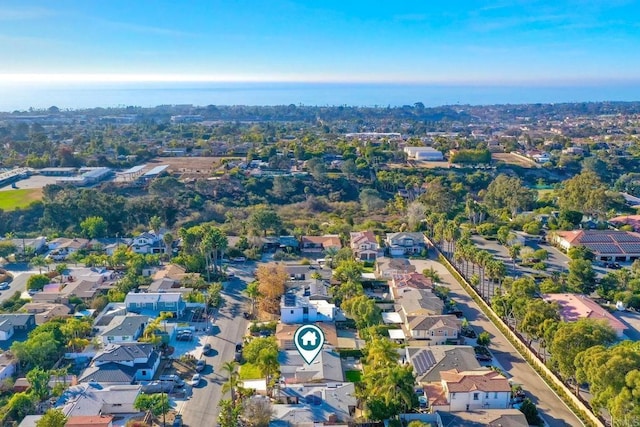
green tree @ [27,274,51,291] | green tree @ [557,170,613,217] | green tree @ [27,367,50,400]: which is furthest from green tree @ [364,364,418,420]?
green tree @ [557,170,613,217]

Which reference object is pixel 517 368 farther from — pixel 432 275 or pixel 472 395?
pixel 432 275

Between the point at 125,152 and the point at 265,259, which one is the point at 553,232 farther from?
the point at 125,152

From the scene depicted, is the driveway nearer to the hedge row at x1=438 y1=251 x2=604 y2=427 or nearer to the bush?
the hedge row at x1=438 y1=251 x2=604 y2=427

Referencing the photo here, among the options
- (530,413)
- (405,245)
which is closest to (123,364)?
(530,413)

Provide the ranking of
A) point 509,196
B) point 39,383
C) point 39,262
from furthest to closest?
point 509,196
point 39,262
point 39,383

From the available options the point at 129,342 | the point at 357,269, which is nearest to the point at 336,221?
the point at 357,269

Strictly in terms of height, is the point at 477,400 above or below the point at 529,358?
above

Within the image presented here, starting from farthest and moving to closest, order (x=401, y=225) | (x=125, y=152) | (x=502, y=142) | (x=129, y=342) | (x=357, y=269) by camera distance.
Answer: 1. (x=502, y=142)
2. (x=125, y=152)
3. (x=401, y=225)
4. (x=357, y=269)
5. (x=129, y=342)
